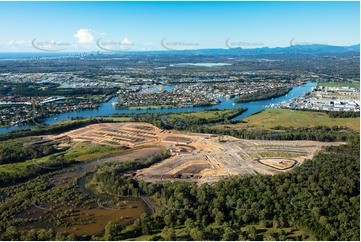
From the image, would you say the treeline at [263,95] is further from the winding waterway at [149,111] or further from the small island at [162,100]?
the small island at [162,100]

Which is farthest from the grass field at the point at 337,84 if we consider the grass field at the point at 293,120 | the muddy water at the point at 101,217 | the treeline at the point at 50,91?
the muddy water at the point at 101,217

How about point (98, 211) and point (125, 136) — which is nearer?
point (98, 211)

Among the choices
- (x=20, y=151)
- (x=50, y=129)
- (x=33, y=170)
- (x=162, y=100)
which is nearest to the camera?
(x=33, y=170)

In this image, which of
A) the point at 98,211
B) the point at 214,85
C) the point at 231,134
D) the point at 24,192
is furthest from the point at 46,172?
the point at 214,85

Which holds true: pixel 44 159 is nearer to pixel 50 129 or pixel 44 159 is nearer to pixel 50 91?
pixel 50 129

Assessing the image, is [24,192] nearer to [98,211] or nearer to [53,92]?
[98,211]

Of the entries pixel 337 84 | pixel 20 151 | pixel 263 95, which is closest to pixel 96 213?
pixel 20 151
